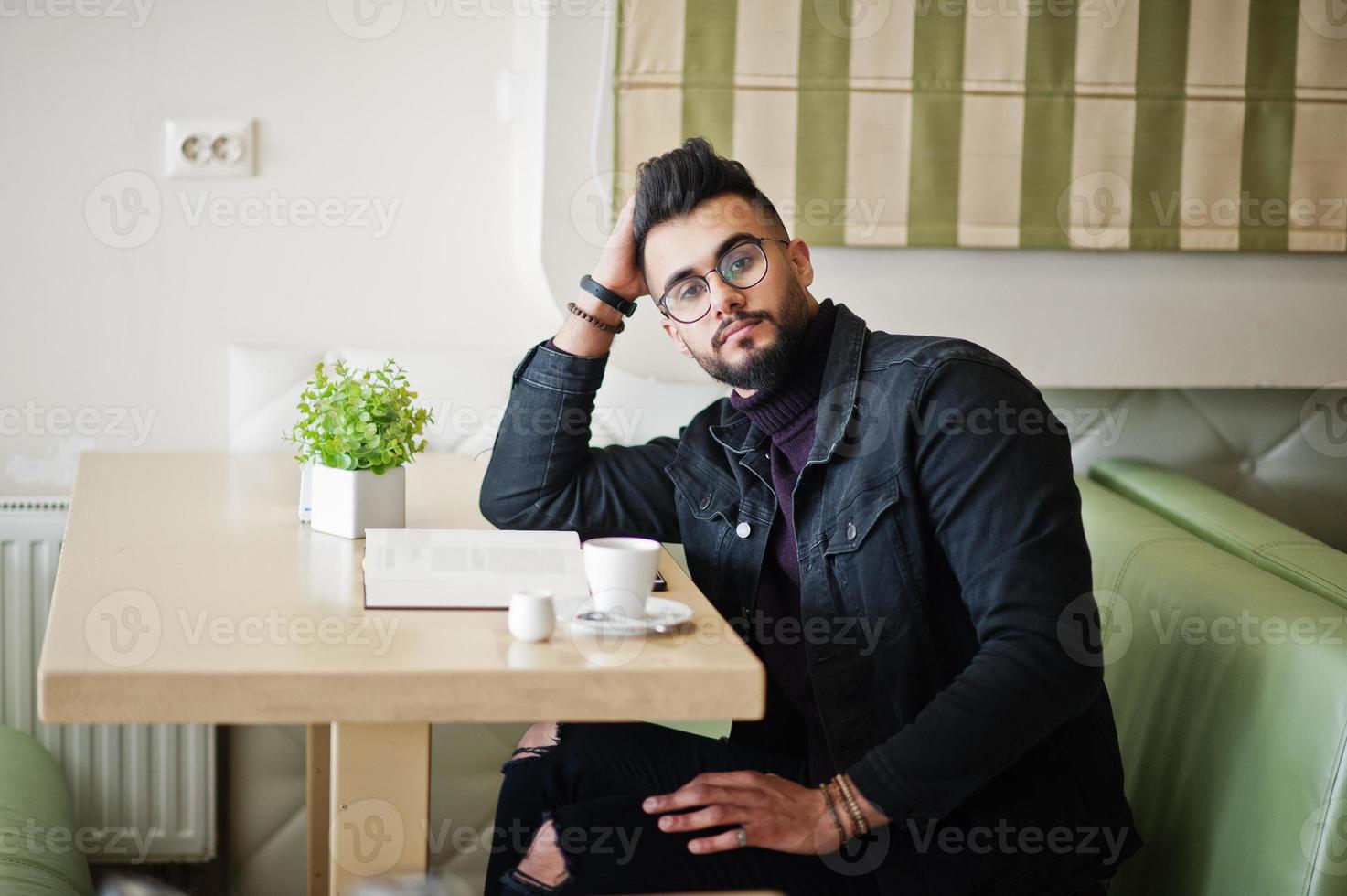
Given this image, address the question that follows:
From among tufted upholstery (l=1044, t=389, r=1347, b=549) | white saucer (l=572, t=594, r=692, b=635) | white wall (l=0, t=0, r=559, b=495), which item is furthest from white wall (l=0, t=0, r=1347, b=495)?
white saucer (l=572, t=594, r=692, b=635)

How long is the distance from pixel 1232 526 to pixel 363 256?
134 cm

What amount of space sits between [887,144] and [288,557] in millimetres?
1186

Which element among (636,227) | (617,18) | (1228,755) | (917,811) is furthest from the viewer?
(617,18)

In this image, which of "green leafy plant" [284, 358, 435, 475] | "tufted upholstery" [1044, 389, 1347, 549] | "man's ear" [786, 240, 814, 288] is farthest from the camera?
"tufted upholstery" [1044, 389, 1347, 549]

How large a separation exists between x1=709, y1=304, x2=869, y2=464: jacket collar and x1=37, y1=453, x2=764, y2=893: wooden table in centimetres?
21

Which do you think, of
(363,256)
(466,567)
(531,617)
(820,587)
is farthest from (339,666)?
(363,256)

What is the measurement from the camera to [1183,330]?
2.06 m

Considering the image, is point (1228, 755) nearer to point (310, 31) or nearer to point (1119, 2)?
point (1119, 2)

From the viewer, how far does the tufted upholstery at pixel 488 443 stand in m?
2.00

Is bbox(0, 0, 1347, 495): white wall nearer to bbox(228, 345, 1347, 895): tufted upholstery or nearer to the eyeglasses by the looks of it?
bbox(228, 345, 1347, 895): tufted upholstery

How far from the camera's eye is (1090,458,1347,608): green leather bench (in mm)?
1361

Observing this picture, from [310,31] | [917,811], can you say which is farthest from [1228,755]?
[310,31]

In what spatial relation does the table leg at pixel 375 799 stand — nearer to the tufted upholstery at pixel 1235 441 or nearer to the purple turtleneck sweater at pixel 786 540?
the purple turtleneck sweater at pixel 786 540

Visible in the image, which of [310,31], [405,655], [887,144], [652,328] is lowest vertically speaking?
[405,655]
